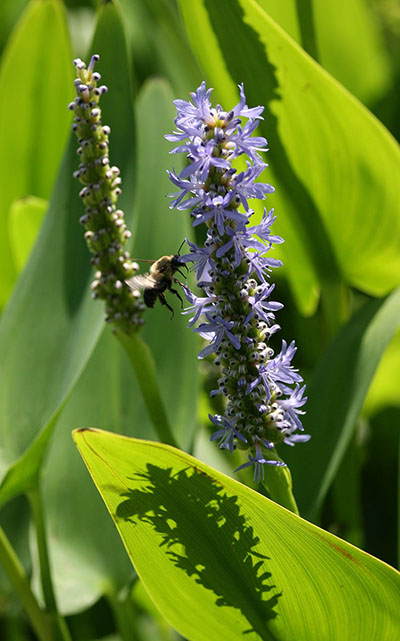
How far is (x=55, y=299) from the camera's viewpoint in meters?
0.92

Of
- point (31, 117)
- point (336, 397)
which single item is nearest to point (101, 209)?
point (336, 397)

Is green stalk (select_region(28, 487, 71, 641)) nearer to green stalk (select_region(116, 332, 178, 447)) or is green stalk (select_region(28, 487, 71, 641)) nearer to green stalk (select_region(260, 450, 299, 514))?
green stalk (select_region(116, 332, 178, 447))

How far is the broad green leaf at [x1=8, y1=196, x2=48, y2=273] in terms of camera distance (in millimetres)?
1114

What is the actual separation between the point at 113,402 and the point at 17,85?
648mm

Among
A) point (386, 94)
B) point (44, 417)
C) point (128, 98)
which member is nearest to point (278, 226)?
point (128, 98)

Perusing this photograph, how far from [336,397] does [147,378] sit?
0.25m

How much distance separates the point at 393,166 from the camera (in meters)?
0.96

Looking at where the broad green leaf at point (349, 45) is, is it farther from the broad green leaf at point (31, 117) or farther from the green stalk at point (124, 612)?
the green stalk at point (124, 612)

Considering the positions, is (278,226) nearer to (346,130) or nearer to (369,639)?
(346,130)

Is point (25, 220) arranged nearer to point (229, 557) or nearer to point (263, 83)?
point (263, 83)

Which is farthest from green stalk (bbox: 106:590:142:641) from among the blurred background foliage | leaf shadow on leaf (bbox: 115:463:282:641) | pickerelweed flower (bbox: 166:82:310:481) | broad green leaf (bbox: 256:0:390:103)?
broad green leaf (bbox: 256:0:390:103)

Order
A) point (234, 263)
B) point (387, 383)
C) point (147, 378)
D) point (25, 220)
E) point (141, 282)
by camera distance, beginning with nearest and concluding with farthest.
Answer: point (234, 263)
point (141, 282)
point (147, 378)
point (25, 220)
point (387, 383)

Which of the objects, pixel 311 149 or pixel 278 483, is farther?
pixel 311 149

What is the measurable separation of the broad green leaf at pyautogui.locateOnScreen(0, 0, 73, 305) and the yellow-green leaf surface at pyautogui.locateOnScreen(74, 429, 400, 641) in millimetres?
854
